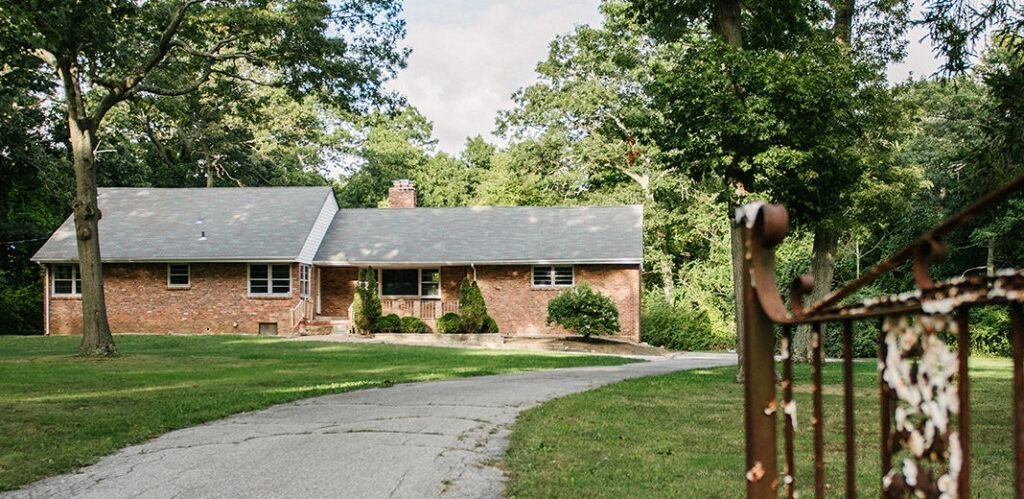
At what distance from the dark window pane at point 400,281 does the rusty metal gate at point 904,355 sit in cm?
3143

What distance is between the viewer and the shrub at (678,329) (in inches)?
1232

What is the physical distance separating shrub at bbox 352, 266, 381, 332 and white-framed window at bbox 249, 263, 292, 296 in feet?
10.3

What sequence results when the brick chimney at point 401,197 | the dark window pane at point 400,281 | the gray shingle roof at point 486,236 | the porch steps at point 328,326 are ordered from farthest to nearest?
1. the brick chimney at point 401,197
2. the dark window pane at point 400,281
3. the gray shingle roof at point 486,236
4. the porch steps at point 328,326

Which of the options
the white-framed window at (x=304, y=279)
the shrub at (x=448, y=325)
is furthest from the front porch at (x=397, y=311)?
the shrub at (x=448, y=325)

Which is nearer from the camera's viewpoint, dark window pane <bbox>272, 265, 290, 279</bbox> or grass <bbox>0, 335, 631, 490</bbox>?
grass <bbox>0, 335, 631, 490</bbox>

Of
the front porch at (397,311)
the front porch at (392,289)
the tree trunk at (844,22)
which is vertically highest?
the tree trunk at (844,22)

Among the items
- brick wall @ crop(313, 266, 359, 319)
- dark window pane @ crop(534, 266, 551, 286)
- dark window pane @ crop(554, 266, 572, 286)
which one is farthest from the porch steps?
dark window pane @ crop(554, 266, 572, 286)

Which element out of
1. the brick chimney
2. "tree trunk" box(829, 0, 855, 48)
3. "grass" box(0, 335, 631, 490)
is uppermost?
"tree trunk" box(829, 0, 855, 48)

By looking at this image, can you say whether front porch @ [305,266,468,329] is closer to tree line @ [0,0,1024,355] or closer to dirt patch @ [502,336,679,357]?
dirt patch @ [502,336,679,357]

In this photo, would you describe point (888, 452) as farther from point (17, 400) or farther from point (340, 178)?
point (340, 178)

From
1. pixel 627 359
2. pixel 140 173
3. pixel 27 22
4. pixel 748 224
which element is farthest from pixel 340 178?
pixel 748 224

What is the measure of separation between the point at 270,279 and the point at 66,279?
7641 millimetres

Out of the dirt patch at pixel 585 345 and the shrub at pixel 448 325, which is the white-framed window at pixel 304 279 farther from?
the dirt patch at pixel 585 345

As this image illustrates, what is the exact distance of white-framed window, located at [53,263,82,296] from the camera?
32.2 m
